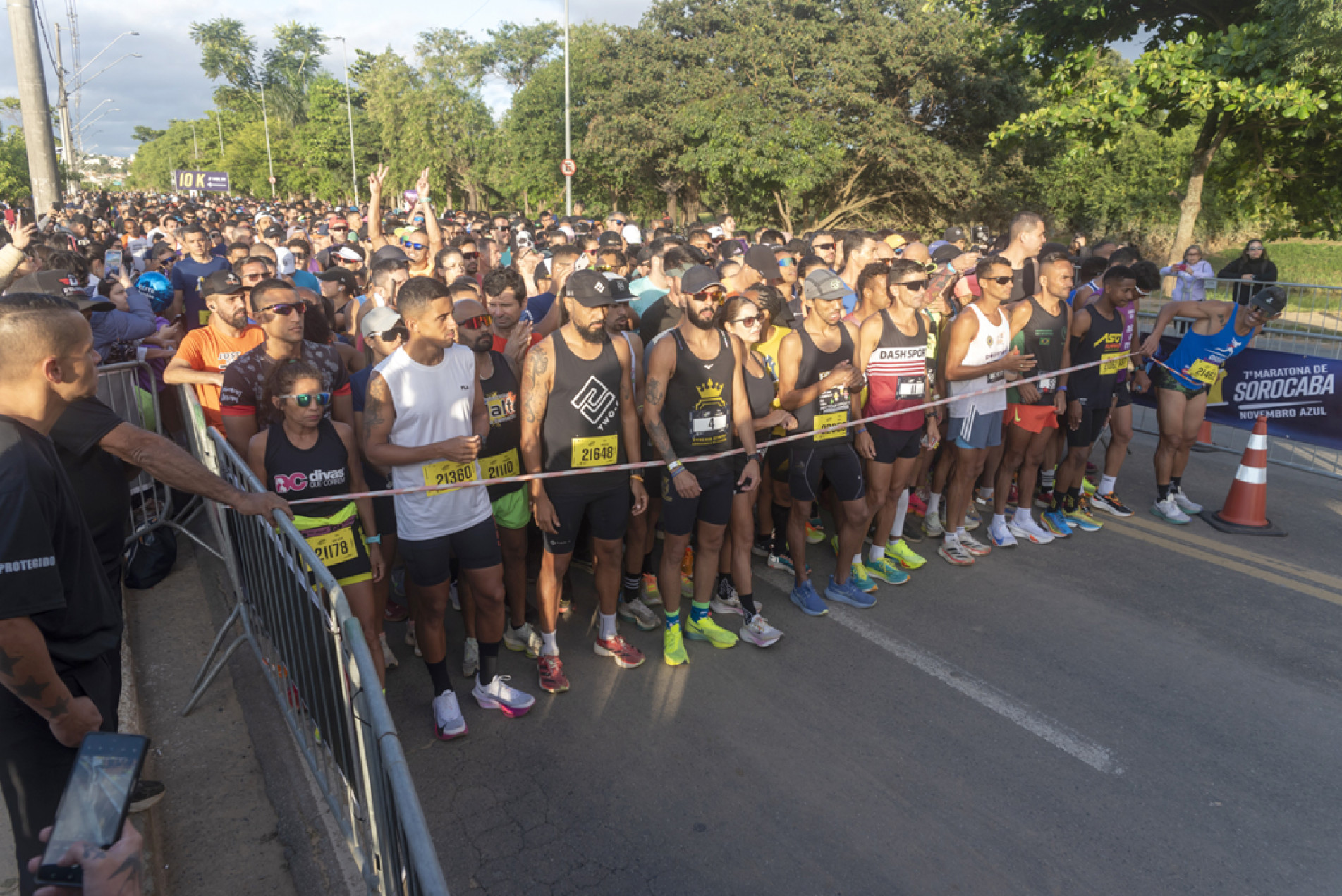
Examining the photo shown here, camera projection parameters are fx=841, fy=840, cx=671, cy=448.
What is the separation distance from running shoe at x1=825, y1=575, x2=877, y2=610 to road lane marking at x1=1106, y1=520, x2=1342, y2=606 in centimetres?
265

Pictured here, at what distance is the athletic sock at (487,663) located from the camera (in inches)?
173

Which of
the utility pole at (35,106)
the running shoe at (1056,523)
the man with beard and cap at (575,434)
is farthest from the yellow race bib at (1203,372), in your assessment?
the utility pole at (35,106)

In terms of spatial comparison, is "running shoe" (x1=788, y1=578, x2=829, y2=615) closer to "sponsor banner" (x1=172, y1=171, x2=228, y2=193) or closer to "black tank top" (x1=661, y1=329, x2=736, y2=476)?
"black tank top" (x1=661, y1=329, x2=736, y2=476)

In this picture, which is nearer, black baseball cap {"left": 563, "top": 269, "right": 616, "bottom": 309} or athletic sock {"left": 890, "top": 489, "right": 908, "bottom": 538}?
black baseball cap {"left": 563, "top": 269, "right": 616, "bottom": 309}

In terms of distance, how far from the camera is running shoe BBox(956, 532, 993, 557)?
252 inches

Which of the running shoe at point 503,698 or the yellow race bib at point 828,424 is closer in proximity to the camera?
the running shoe at point 503,698

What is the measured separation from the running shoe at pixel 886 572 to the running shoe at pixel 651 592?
1521 mm

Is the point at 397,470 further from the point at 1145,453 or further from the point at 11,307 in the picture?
the point at 1145,453

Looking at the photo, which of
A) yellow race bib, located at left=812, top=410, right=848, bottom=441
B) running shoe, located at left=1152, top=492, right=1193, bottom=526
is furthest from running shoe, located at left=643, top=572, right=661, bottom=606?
running shoe, located at left=1152, top=492, right=1193, bottom=526

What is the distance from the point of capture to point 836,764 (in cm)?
395

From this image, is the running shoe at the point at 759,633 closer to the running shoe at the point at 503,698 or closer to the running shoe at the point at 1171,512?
the running shoe at the point at 503,698

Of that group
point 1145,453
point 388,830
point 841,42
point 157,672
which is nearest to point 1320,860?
point 388,830

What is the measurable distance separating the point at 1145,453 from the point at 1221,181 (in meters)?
14.5

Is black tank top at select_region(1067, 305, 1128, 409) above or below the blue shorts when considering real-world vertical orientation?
above
